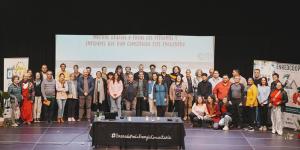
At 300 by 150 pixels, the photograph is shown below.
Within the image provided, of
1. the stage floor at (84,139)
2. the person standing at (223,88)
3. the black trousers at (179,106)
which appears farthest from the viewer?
the black trousers at (179,106)

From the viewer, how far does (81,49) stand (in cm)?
1722

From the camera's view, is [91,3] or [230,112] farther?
[91,3]

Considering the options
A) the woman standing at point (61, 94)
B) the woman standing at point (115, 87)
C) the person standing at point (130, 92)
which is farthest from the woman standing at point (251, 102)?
the woman standing at point (61, 94)

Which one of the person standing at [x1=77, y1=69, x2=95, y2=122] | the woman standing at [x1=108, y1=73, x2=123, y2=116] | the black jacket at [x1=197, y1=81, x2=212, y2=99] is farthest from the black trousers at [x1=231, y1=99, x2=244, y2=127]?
the person standing at [x1=77, y1=69, x2=95, y2=122]

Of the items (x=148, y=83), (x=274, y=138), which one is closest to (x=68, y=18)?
(x=148, y=83)

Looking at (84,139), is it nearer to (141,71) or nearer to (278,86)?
(141,71)

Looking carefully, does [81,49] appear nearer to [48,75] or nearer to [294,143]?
[48,75]

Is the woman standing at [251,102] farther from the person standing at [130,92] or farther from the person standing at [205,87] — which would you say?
the person standing at [130,92]

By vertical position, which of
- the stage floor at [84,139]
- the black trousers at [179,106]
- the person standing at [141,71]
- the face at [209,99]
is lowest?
the stage floor at [84,139]

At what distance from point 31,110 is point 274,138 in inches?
281

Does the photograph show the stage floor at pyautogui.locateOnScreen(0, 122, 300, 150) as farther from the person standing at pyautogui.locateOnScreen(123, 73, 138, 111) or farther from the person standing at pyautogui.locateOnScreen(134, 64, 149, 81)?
the person standing at pyautogui.locateOnScreen(134, 64, 149, 81)

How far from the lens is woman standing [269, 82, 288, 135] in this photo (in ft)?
46.8

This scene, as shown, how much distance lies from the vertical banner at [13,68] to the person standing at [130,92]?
3291 millimetres

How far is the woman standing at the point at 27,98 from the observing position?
15.4 metres
